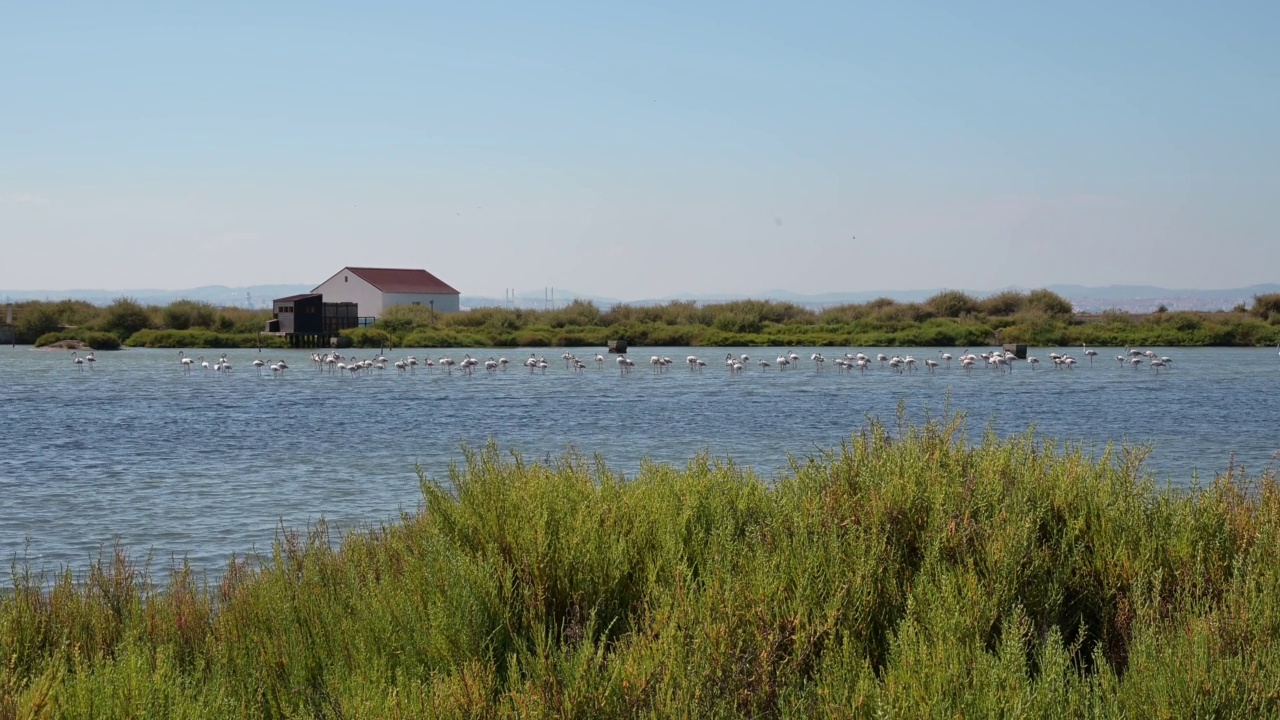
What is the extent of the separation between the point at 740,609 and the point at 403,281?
317 ft

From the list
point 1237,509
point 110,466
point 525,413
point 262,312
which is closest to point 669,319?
point 262,312

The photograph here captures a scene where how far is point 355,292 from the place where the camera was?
320 feet

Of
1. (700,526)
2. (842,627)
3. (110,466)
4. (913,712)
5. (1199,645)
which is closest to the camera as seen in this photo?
(913,712)

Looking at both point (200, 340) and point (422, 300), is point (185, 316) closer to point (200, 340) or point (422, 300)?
point (200, 340)

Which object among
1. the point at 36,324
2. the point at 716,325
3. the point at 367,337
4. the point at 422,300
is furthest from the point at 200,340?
the point at 716,325

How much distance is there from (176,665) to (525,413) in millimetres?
25176

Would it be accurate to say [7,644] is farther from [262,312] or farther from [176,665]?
[262,312]

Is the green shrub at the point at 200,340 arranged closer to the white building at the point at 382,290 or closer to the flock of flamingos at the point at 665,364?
the white building at the point at 382,290

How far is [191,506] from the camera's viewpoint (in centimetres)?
1544

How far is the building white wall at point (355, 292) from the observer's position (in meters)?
96.0

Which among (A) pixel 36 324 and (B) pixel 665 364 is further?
(A) pixel 36 324

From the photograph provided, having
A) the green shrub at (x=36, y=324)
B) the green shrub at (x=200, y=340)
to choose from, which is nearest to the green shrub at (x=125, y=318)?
the green shrub at (x=200, y=340)

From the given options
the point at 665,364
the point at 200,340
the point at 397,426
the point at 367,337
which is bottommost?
the point at 397,426

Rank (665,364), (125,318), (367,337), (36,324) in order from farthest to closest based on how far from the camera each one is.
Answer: (125,318), (36,324), (367,337), (665,364)
